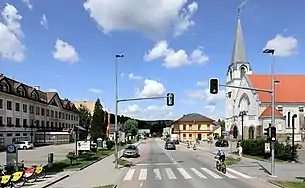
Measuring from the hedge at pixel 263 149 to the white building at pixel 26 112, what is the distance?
30.9 metres

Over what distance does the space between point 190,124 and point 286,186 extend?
119275 millimetres

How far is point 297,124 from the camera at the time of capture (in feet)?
286

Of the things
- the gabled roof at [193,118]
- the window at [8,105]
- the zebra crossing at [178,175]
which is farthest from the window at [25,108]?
the gabled roof at [193,118]

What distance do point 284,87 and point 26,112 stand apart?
191 ft

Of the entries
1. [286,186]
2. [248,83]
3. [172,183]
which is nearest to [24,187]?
[172,183]

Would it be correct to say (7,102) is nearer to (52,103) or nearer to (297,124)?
(52,103)

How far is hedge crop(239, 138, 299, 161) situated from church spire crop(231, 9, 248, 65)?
5861cm

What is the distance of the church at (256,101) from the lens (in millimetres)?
86438

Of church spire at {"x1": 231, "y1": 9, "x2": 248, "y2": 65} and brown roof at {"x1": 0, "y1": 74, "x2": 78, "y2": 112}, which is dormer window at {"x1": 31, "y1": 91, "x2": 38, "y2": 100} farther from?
church spire at {"x1": 231, "y1": 9, "x2": 248, "y2": 65}

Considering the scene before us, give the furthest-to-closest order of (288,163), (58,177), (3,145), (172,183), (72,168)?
(3,145) → (288,163) → (72,168) → (58,177) → (172,183)

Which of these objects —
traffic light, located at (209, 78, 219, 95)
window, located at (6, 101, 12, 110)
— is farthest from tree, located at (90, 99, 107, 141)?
traffic light, located at (209, 78, 219, 95)

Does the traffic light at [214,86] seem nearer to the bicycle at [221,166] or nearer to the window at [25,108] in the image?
the bicycle at [221,166]

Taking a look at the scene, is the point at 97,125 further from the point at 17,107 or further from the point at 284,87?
the point at 284,87

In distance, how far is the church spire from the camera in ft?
352
